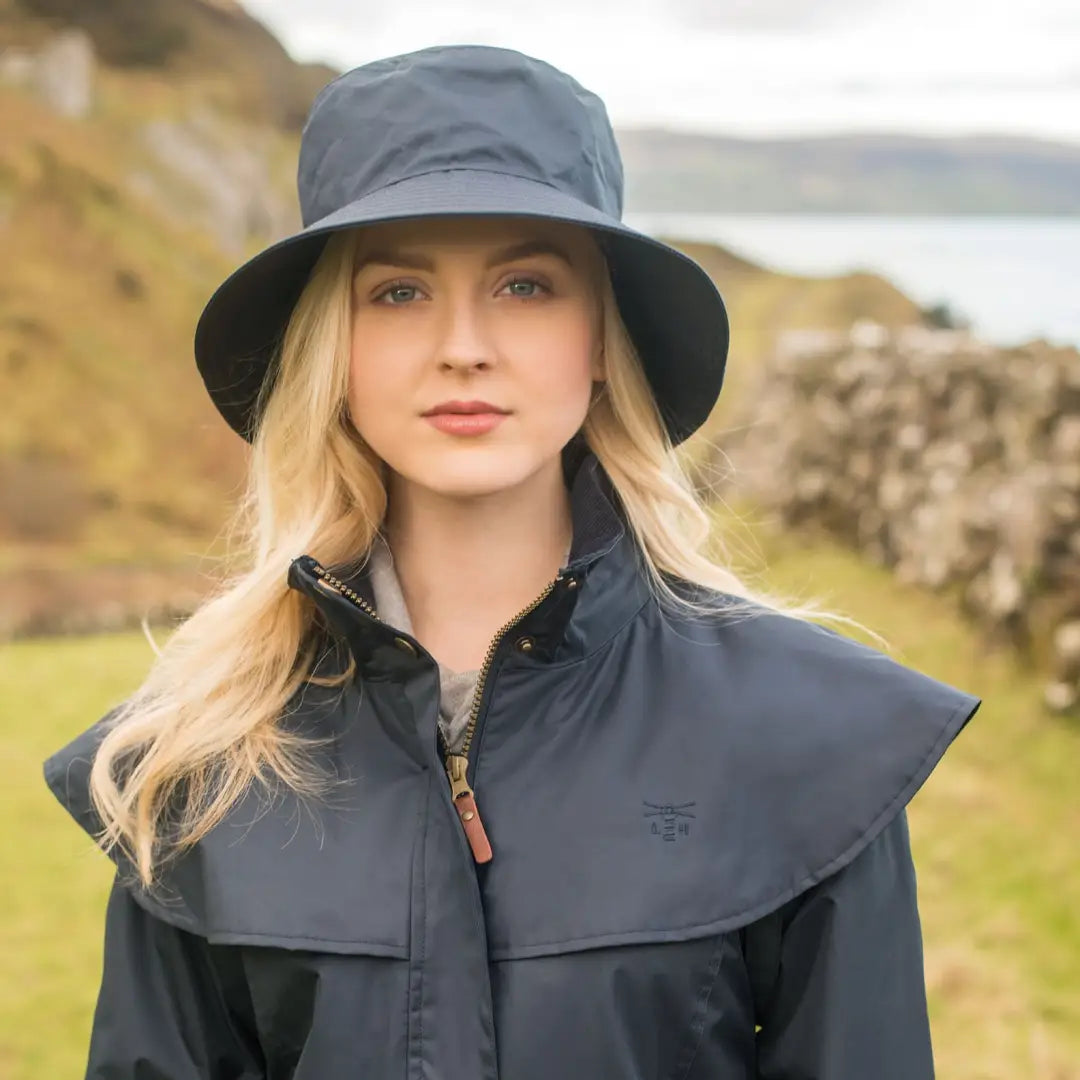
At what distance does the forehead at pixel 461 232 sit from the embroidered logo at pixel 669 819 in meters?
0.71

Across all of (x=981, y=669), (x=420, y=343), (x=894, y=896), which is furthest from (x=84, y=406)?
(x=894, y=896)

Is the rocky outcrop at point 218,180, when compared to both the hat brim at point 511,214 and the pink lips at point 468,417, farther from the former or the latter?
the pink lips at point 468,417

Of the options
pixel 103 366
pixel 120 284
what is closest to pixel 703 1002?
pixel 103 366

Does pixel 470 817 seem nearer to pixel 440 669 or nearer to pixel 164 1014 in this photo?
pixel 440 669

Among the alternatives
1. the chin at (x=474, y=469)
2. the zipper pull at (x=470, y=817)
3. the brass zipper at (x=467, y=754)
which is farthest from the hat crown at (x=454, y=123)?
the zipper pull at (x=470, y=817)

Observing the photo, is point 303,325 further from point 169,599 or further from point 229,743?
point 169,599

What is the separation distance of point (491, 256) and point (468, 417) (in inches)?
8.0

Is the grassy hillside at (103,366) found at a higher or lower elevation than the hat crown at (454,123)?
higher

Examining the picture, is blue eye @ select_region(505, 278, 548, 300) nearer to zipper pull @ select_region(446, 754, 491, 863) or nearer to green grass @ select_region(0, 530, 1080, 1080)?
zipper pull @ select_region(446, 754, 491, 863)

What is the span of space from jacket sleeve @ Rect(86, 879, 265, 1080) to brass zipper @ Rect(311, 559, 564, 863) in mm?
447

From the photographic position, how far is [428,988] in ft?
4.97

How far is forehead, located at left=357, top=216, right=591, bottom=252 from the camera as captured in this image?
5.34 ft

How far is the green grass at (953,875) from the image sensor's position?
3455 mm

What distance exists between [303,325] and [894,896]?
1.06 metres
